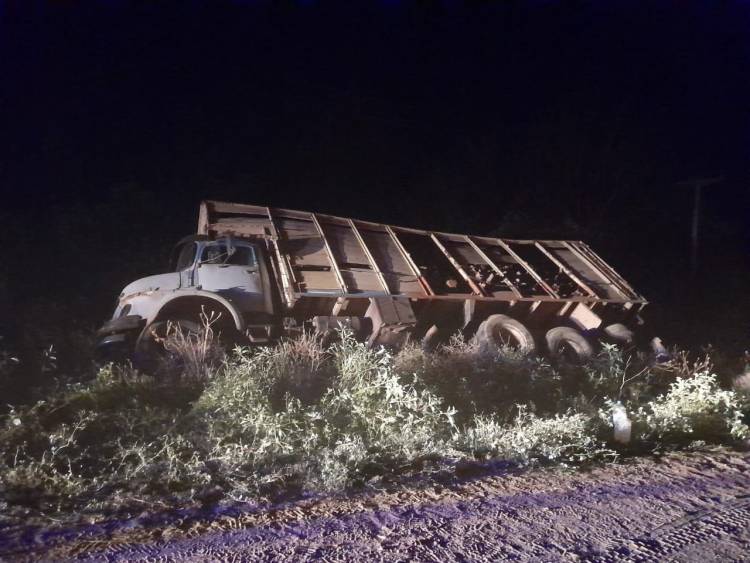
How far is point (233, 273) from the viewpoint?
7.45 meters

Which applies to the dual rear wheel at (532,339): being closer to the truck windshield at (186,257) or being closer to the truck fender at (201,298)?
the truck fender at (201,298)

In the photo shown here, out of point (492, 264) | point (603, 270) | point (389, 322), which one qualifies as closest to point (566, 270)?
point (603, 270)

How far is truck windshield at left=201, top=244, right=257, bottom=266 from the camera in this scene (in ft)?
24.7

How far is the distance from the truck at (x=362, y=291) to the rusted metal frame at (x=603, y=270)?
0.10 feet

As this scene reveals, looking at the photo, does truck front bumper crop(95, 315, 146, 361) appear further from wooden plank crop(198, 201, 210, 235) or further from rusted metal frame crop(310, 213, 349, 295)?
rusted metal frame crop(310, 213, 349, 295)

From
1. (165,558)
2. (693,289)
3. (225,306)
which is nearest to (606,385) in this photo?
(225,306)

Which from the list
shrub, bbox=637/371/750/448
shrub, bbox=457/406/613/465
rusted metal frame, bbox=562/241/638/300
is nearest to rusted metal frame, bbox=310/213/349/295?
shrub, bbox=457/406/613/465

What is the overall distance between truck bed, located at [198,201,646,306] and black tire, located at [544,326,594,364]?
58 cm

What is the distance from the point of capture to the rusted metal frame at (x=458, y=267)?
845 centimetres

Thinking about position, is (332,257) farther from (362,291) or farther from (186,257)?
(186,257)

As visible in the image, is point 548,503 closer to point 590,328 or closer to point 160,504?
point 160,504

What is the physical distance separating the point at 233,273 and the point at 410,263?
2883 mm

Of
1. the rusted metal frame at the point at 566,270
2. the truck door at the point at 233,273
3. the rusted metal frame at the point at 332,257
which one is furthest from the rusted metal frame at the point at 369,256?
the rusted metal frame at the point at 566,270

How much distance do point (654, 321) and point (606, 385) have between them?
6.38 metres
